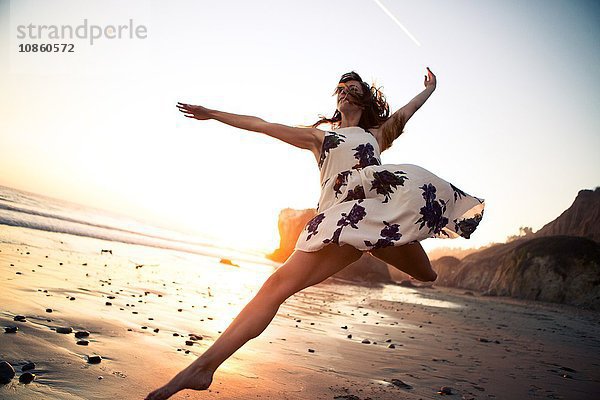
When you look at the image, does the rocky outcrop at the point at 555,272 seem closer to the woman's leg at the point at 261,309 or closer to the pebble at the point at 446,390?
the pebble at the point at 446,390

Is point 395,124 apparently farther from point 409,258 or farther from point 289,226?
point 289,226

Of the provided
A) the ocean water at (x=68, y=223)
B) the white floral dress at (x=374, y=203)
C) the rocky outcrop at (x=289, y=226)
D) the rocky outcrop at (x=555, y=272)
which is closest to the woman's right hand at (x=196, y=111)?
the white floral dress at (x=374, y=203)

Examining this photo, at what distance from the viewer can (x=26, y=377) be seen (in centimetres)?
239

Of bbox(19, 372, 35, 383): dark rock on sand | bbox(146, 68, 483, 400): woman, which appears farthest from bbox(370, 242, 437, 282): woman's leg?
bbox(19, 372, 35, 383): dark rock on sand

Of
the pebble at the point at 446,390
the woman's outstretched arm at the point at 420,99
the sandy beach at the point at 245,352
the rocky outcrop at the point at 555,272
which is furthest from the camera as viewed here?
the rocky outcrop at the point at 555,272

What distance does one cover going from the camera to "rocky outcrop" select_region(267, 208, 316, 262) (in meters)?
46.0

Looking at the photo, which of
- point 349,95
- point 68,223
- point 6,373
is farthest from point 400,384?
point 68,223

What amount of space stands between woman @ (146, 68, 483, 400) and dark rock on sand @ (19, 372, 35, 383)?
2.36ft

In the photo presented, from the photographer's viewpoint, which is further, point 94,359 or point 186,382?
point 94,359

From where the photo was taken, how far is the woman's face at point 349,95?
383cm

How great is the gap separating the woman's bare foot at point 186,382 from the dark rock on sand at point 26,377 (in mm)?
707

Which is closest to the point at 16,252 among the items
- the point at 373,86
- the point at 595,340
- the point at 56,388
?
the point at 56,388

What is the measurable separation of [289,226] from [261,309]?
4445cm

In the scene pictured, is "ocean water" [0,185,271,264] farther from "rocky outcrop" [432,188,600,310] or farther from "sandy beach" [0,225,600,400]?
"rocky outcrop" [432,188,600,310]
